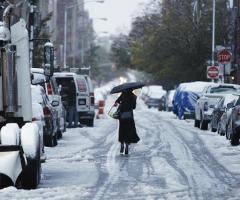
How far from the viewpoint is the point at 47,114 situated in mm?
22109

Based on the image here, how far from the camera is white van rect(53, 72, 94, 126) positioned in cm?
3334

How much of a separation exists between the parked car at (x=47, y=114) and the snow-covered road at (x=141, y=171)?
32 cm

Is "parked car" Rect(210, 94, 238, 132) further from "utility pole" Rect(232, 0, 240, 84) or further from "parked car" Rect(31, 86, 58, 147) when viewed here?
"utility pole" Rect(232, 0, 240, 84)

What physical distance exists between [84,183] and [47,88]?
12.2 meters

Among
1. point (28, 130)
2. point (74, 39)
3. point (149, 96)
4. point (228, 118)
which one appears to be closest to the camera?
point (28, 130)

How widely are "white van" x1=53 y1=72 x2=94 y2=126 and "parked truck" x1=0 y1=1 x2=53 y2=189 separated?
18751 mm

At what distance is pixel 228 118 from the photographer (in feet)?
85.1

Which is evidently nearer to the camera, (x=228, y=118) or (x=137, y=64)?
(x=228, y=118)

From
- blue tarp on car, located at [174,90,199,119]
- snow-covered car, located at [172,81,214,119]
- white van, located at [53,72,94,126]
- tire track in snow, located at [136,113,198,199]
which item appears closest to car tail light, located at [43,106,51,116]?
tire track in snow, located at [136,113,198,199]

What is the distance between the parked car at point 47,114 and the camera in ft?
70.2

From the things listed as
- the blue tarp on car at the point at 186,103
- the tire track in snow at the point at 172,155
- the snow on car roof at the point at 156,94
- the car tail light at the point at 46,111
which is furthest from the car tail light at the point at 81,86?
the snow on car roof at the point at 156,94

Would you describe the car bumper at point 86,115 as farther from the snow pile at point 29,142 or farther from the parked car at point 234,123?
the snow pile at point 29,142

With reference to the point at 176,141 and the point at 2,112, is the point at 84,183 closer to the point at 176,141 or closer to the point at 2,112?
the point at 2,112

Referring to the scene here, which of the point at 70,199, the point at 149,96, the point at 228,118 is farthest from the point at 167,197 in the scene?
the point at 149,96
